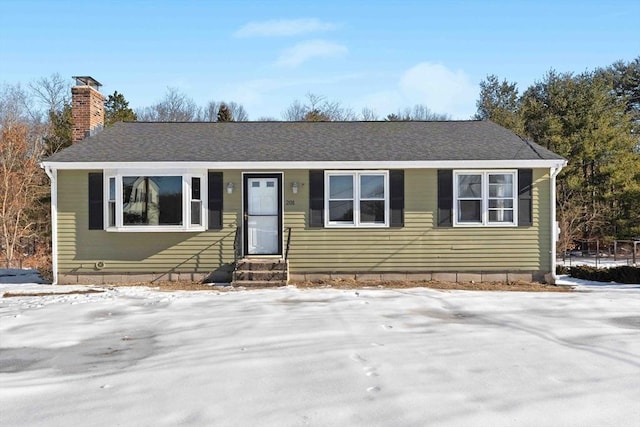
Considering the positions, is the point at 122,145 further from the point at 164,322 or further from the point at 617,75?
the point at 617,75

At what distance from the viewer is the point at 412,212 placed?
12.9 meters

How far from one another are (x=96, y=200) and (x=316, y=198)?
198 inches

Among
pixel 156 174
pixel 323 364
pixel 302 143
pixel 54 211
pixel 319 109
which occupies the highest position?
pixel 319 109

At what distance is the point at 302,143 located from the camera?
13867mm

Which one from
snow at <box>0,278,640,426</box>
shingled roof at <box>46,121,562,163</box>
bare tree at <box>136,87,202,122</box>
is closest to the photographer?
snow at <box>0,278,640,426</box>

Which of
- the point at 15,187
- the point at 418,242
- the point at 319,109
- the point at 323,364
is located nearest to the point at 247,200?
the point at 418,242

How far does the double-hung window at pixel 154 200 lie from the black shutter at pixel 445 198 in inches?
223

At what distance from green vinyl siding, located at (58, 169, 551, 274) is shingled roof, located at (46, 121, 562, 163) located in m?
0.56

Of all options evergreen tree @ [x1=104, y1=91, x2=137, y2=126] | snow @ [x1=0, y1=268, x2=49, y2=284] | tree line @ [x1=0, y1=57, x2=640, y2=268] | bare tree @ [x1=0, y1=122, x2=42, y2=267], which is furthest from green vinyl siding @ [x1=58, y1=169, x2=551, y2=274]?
evergreen tree @ [x1=104, y1=91, x2=137, y2=126]

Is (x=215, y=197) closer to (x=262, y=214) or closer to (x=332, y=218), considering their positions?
(x=262, y=214)

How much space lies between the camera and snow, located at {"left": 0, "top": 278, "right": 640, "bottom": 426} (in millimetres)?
4078

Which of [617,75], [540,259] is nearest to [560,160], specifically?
[540,259]

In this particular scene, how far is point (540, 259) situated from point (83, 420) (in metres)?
11.4

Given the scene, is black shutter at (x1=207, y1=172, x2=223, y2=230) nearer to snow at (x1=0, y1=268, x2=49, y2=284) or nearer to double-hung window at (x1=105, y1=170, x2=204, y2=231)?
double-hung window at (x1=105, y1=170, x2=204, y2=231)
